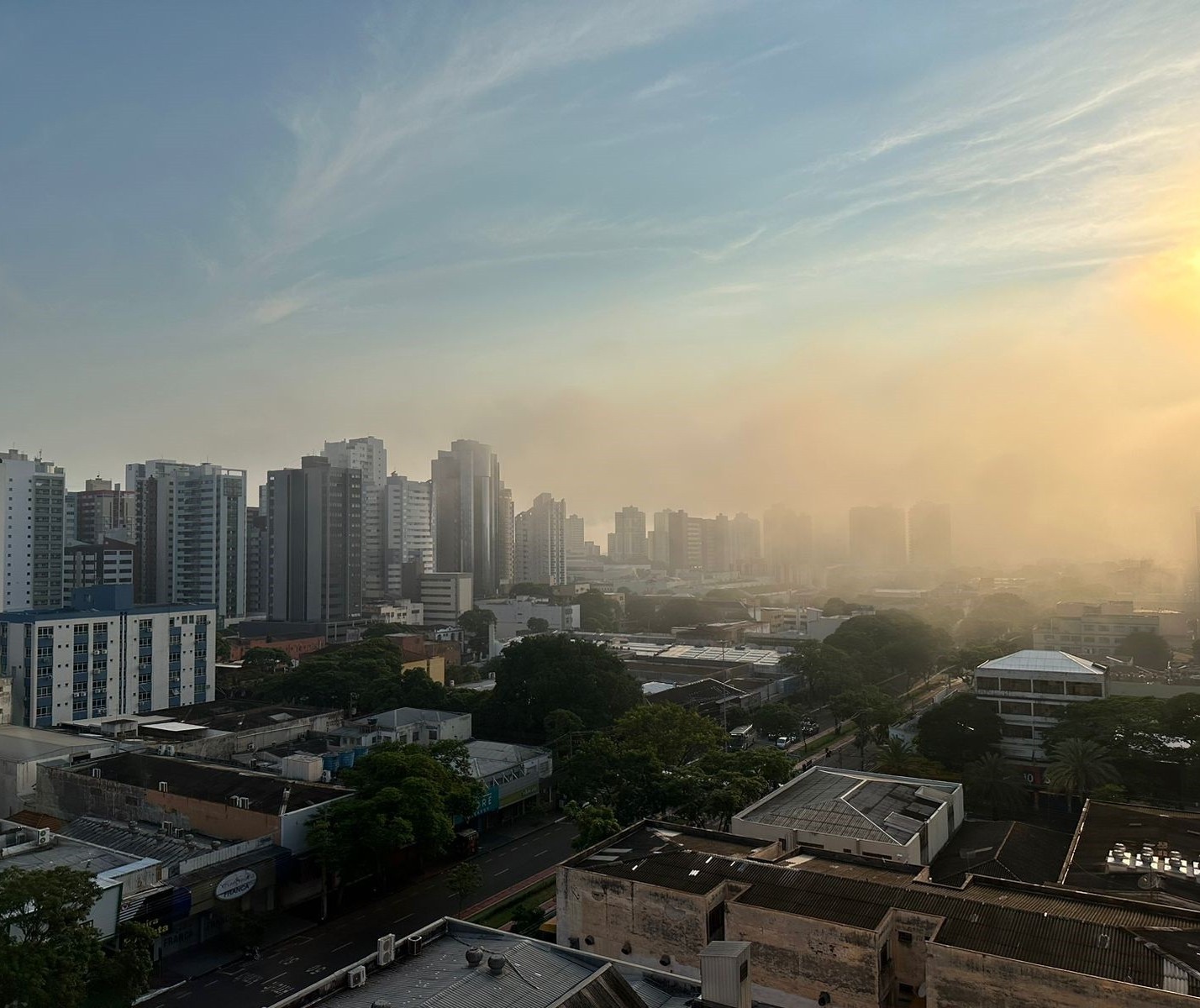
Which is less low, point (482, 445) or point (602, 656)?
point (482, 445)

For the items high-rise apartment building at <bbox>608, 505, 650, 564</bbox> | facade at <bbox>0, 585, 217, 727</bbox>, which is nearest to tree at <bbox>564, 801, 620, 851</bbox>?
facade at <bbox>0, 585, 217, 727</bbox>

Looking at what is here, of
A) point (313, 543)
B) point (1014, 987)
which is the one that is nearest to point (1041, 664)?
point (1014, 987)

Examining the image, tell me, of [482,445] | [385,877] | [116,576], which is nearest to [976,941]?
[385,877]

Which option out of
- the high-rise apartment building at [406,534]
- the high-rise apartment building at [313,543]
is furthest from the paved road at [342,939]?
the high-rise apartment building at [406,534]

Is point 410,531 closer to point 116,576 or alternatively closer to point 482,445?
point 482,445

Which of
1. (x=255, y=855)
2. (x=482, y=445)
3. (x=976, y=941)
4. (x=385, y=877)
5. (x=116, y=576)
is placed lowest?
(x=385, y=877)

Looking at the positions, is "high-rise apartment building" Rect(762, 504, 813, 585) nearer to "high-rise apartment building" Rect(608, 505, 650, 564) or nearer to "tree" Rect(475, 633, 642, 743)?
"high-rise apartment building" Rect(608, 505, 650, 564)

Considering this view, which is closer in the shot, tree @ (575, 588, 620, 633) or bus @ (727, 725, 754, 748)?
bus @ (727, 725, 754, 748)
